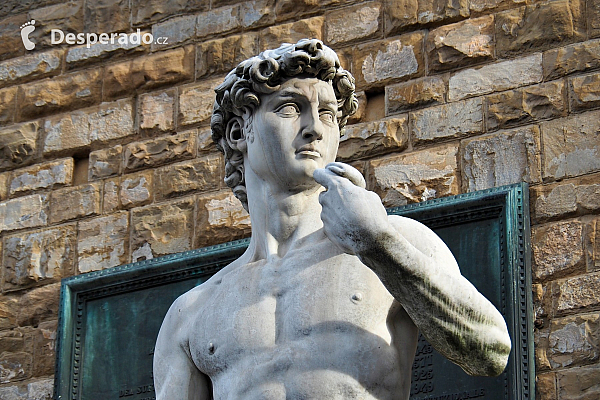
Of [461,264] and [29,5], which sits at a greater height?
[29,5]

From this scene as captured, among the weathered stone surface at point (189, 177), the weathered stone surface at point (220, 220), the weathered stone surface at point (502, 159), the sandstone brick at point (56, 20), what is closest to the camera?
the weathered stone surface at point (502, 159)

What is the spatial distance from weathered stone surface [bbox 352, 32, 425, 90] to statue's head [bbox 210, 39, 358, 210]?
2.65 m

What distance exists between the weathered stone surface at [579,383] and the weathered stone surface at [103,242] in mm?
2360

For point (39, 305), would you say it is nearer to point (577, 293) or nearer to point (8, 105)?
point (8, 105)

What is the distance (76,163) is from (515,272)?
275 centimetres

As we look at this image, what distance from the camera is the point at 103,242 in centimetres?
828

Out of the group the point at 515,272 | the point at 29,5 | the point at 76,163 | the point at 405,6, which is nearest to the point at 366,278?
the point at 515,272

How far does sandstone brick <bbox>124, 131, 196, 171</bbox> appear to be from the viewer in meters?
8.32

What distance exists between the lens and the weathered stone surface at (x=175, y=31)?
8.68 meters

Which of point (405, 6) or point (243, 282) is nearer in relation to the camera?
point (243, 282)

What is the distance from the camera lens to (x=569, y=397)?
22.1ft

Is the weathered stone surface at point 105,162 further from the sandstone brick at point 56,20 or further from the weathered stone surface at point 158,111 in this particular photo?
the sandstone brick at point 56,20

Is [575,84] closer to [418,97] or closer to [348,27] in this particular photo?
[418,97]

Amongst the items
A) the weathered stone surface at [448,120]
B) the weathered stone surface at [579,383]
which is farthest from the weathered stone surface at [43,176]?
the weathered stone surface at [579,383]
